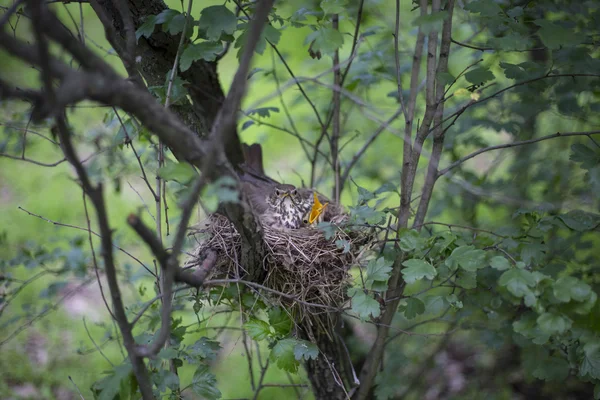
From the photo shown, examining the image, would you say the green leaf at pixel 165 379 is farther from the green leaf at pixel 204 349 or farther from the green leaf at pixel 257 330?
the green leaf at pixel 257 330

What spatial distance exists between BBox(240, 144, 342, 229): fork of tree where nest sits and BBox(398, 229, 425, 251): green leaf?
1.02 meters

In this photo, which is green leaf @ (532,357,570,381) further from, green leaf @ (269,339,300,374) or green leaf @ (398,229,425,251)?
green leaf @ (269,339,300,374)

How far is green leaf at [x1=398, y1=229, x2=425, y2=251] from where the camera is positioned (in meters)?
1.96

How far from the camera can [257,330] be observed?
202 cm

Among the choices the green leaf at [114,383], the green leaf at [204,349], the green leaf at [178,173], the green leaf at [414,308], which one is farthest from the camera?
the green leaf at [414,308]

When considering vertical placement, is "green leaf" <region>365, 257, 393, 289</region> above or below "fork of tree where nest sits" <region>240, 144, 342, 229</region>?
below

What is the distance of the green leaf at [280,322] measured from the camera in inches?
82.4

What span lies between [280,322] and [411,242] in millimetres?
604

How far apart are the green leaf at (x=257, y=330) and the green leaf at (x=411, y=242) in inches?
23.6

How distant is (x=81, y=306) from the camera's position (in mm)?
4816

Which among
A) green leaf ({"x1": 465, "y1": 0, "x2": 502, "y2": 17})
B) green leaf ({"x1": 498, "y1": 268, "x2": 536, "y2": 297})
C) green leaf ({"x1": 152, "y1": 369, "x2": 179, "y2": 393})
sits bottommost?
green leaf ({"x1": 152, "y1": 369, "x2": 179, "y2": 393})

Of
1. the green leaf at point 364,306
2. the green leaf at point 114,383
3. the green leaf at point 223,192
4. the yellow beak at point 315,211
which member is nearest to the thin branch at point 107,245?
the green leaf at point 114,383

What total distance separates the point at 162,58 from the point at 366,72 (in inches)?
50.6

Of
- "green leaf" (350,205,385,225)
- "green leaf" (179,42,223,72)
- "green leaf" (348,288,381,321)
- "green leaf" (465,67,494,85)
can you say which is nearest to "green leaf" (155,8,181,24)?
"green leaf" (179,42,223,72)
